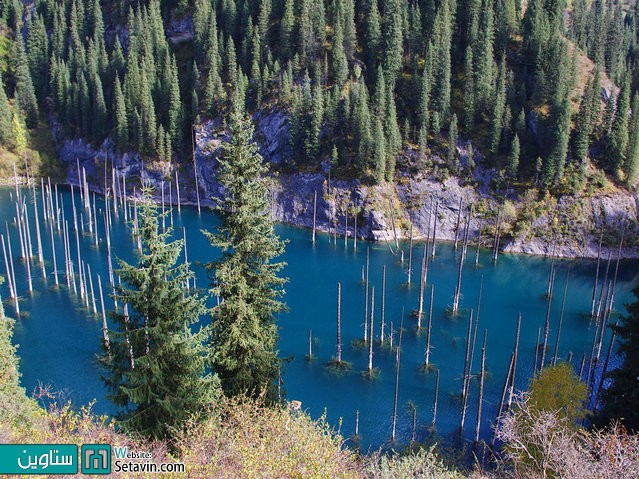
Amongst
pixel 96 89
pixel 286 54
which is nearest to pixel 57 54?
pixel 96 89

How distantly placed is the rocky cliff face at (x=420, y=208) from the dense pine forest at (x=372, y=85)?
396 cm

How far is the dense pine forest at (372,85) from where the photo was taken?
4343 inches

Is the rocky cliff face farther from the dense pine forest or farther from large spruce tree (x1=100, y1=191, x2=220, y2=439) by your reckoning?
large spruce tree (x1=100, y1=191, x2=220, y2=439)

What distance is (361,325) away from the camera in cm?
7319

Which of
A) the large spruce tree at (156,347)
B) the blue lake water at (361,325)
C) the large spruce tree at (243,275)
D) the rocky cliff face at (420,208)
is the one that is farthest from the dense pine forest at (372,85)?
the large spruce tree at (156,347)

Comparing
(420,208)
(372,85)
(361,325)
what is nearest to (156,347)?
(361,325)

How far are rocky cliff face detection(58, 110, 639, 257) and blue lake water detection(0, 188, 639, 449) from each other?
4.32 metres

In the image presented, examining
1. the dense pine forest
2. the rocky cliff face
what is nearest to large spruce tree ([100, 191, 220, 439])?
the rocky cliff face

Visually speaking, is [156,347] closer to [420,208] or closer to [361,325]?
[361,325]

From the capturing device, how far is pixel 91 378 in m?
58.7

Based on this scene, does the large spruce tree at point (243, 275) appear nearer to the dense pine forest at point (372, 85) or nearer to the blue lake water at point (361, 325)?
the blue lake water at point (361, 325)

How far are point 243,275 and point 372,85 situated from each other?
349 feet

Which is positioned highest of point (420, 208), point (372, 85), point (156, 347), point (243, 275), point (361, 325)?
point (372, 85)

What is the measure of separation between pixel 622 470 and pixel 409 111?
109120 mm
